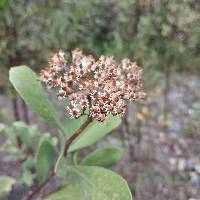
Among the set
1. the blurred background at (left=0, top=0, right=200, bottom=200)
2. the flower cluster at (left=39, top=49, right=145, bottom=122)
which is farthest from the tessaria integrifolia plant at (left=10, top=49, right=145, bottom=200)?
the blurred background at (left=0, top=0, right=200, bottom=200)

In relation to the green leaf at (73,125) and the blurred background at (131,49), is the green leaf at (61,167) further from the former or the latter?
the blurred background at (131,49)

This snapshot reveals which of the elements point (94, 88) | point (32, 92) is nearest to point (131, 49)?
point (32, 92)

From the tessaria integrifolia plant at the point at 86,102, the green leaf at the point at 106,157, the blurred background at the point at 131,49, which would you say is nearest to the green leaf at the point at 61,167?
the tessaria integrifolia plant at the point at 86,102

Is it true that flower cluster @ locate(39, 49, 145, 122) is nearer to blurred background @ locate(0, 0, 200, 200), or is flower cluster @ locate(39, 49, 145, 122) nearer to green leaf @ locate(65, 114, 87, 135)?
green leaf @ locate(65, 114, 87, 135)

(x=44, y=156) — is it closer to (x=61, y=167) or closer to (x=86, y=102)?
(x=61, y=167)

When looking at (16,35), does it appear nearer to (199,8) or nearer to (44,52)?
(44,52)

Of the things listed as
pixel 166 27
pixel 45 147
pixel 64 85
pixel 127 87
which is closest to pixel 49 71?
pixel 64 85
